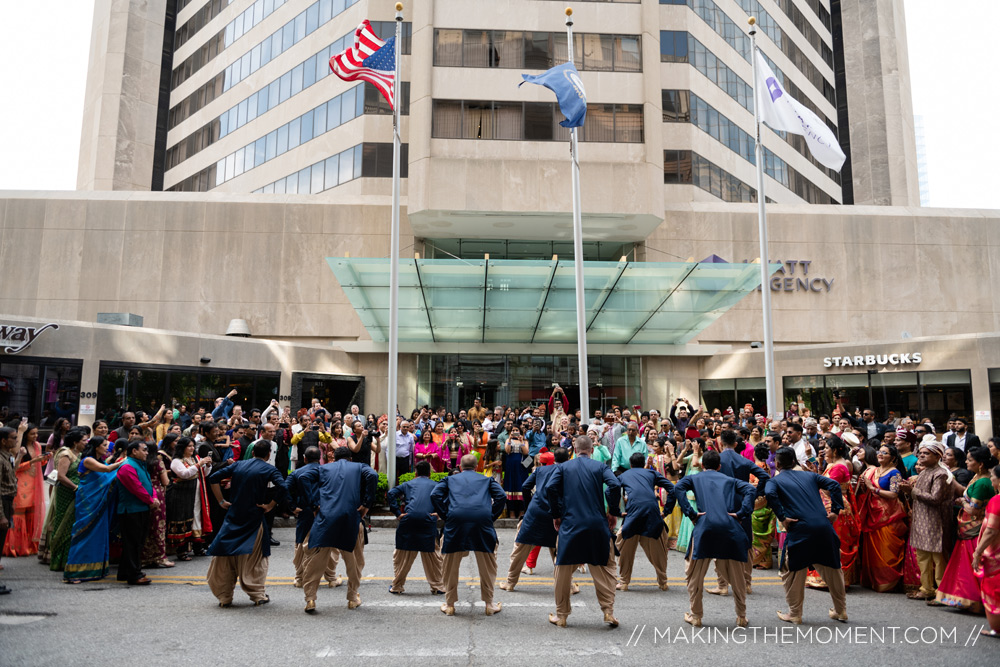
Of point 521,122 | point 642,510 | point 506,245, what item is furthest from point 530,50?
point 642,510

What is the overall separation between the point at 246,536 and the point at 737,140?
103 feet

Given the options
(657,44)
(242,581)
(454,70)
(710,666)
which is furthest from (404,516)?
(657,44)

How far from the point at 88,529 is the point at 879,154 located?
5268cm

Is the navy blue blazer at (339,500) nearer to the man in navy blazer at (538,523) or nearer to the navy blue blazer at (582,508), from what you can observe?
the man in navy blazer at (538,523)

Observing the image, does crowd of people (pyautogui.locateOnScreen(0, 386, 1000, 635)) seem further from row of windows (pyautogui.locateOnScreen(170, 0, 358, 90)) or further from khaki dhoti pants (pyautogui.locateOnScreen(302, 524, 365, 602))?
row of windows (pyautogui.locateOnScreen(170, 0, 358, 90))

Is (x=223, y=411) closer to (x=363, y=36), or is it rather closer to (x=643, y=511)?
(x=363, y=36)

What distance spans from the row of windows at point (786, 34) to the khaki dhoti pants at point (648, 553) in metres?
34.2

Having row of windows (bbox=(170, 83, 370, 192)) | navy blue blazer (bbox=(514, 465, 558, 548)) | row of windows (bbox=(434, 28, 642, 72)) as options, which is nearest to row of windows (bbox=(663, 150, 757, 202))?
row of windows (bbox=(434, 28, 642, 72))

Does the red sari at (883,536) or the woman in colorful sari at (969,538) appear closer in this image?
the woman in colorful sari at (969,538)

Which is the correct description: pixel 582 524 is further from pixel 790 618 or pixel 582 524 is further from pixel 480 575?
pixel 790 618

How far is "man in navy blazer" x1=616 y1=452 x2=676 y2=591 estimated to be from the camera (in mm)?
8359

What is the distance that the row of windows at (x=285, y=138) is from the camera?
3022 centimetres

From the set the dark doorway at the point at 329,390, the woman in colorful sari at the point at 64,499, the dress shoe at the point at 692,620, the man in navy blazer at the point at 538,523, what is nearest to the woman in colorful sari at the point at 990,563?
the dress shoe at the point at 692,620

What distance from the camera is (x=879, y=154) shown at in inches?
1886
